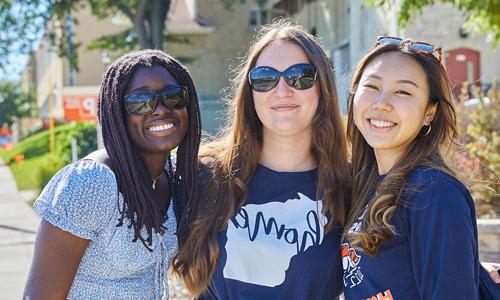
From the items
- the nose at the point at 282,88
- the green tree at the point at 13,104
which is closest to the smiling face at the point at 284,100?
the nose at the point at 282,88

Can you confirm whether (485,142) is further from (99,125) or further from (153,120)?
(99,125)

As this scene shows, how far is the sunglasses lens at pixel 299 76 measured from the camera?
304 centimetres

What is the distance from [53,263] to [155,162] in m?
0.63

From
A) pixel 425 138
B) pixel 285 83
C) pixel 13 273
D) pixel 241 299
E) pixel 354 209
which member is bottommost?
pixel 13 273

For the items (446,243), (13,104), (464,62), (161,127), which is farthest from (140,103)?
(13,104)

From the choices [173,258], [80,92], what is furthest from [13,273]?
[80,92]

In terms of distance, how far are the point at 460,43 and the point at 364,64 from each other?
60.7 ft

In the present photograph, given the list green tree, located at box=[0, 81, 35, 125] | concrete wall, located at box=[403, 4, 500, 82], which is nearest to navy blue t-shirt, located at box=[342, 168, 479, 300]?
concrete wall, located at box=[403, 4, 500, 82]

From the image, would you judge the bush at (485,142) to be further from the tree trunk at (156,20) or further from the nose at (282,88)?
the tree trunk at (156,20)

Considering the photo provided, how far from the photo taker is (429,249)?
2.17 meters

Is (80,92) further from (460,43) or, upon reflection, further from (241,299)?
(241,299)

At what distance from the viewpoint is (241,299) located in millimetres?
2822

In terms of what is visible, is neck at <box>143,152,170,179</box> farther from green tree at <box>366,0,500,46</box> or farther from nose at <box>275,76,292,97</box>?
green tree at <box>366,0,500,46</box>

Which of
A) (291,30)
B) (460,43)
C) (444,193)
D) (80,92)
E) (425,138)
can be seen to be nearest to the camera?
(444,193)
